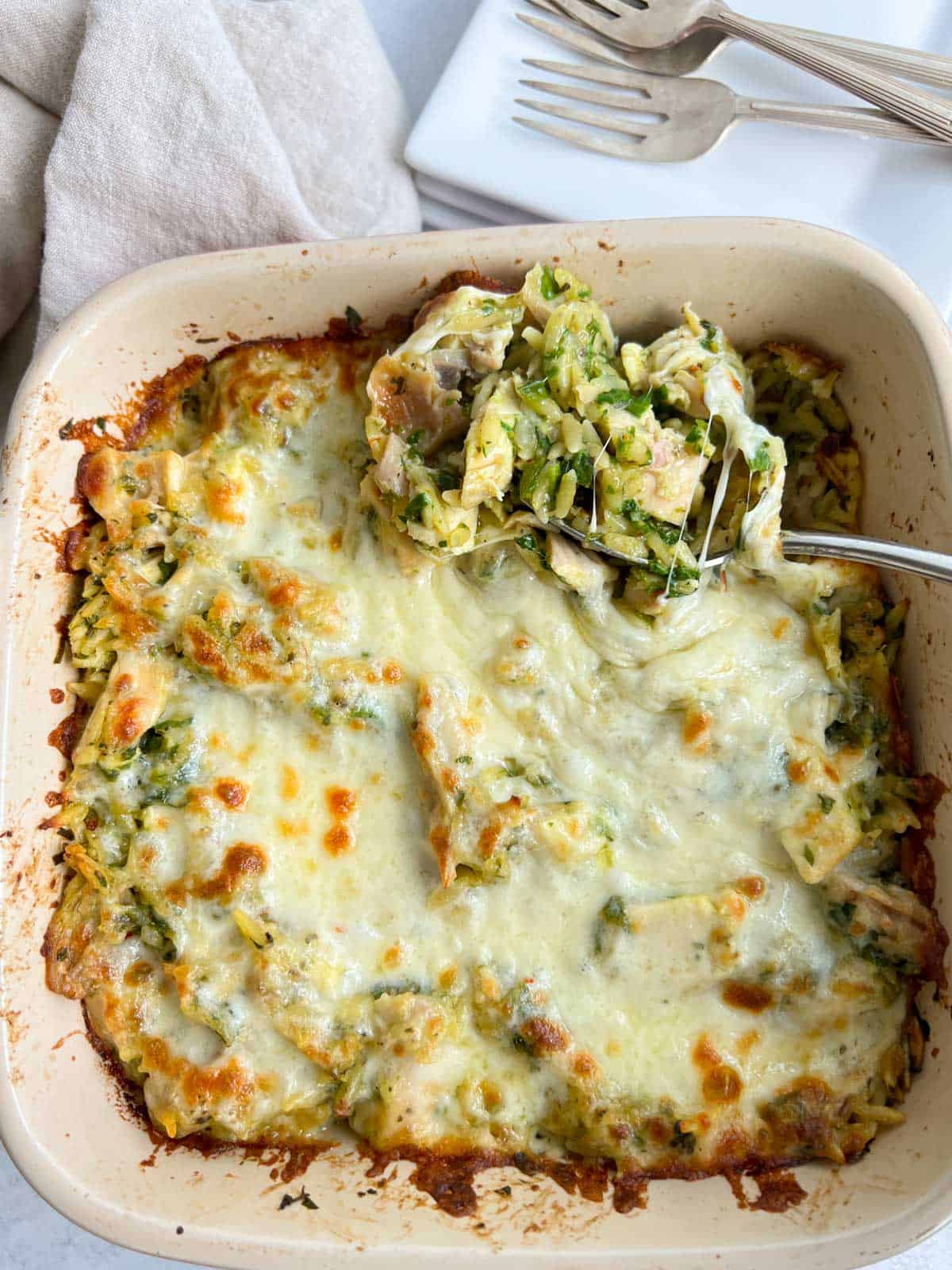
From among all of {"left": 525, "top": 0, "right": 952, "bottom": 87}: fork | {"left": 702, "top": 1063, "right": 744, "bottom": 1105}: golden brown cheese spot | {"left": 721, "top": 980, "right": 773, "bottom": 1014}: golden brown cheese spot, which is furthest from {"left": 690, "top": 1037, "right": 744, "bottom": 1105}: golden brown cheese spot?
{"left": 525, "top": 0, "right": 952, "bottom": 87}: fork

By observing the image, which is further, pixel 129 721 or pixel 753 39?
pixel 753 39

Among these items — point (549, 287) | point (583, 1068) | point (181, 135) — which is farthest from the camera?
point (181, 135)

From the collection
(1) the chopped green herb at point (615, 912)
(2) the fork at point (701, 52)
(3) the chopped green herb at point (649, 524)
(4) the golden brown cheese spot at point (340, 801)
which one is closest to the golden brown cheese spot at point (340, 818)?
Answer: (4) the golden brown cheese spot at point (340, 801)

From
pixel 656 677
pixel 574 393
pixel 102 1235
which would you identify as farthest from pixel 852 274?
pixel 102 1235

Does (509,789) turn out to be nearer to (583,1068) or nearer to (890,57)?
(583,1068)

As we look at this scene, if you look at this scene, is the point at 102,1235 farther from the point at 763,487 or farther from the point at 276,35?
the point at 276,35

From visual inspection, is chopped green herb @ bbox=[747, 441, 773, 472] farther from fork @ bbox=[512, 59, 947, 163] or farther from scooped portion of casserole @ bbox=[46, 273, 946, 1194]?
fork @ bbox=[512, 59, 947, 163]

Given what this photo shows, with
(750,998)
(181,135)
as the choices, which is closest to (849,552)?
(750,998)
